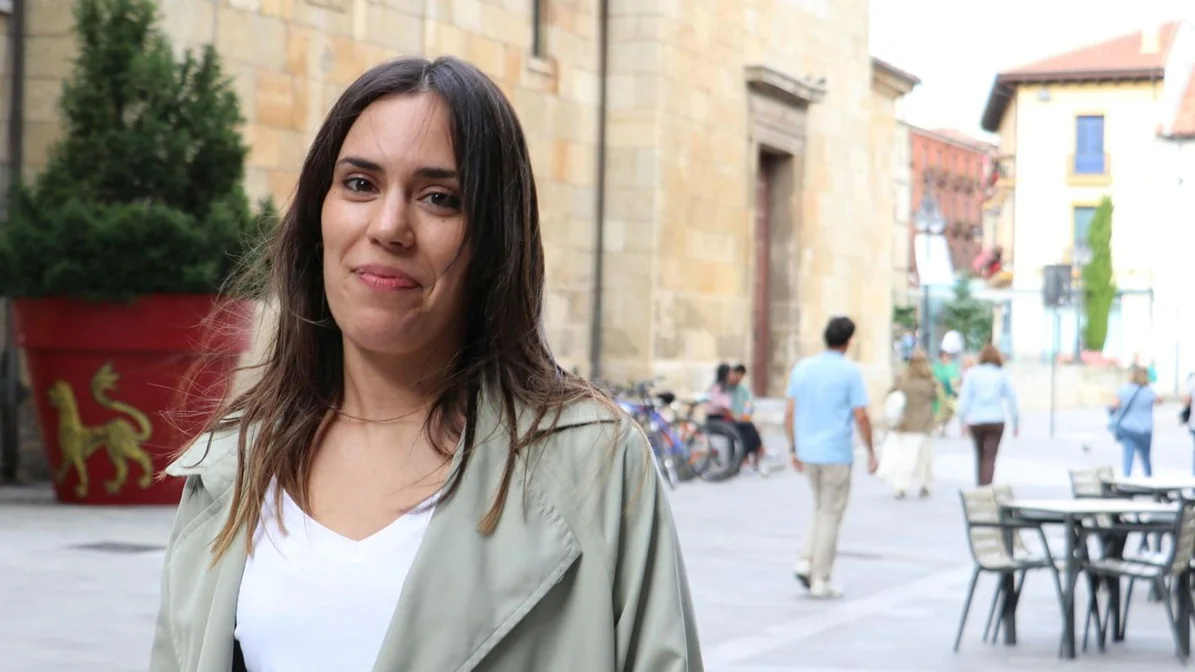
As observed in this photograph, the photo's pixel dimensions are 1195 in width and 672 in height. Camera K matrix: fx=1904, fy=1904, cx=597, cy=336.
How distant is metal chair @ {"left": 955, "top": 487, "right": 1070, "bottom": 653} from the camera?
32.8ft

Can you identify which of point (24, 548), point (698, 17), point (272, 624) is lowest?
point (24, 548)

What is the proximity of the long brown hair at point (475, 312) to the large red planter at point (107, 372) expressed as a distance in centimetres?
1084

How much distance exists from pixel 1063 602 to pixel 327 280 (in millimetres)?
7913

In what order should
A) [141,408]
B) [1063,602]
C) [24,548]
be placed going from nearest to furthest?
[1063,602], [24,548], [141,408]

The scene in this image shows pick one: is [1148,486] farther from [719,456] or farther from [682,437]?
[719,456]

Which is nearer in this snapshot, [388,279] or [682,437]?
[388,279]

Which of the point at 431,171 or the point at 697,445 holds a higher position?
the point at 431,171

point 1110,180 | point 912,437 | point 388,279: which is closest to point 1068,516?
point 388,279

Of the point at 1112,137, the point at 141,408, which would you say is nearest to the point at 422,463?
the point at 141,408

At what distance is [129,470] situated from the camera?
13.4 m

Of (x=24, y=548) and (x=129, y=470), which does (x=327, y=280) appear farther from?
(x=129, y=470)

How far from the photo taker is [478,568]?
2.17 meters

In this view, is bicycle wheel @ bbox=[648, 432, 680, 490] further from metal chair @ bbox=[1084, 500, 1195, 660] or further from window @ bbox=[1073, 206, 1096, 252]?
window @ bbox=[1073, 206, 1096, 252]

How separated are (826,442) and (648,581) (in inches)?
381
